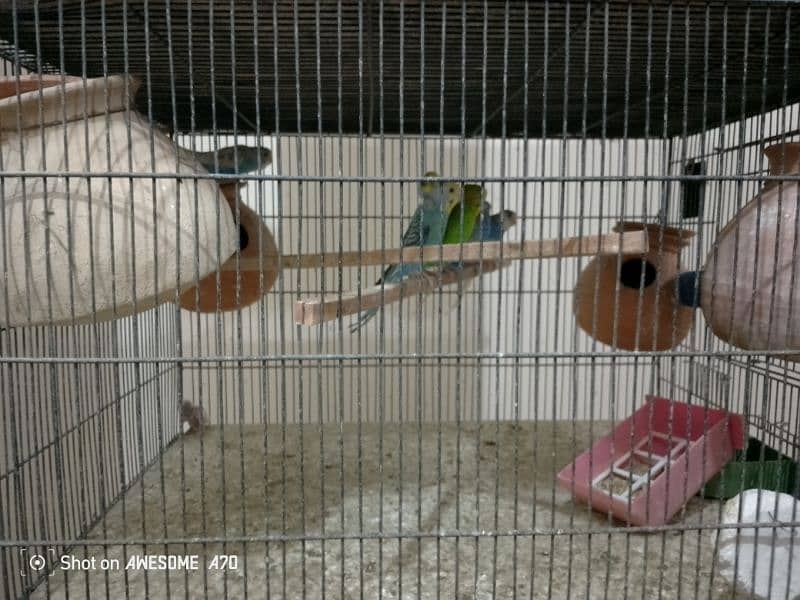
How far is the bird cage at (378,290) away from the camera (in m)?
0.91

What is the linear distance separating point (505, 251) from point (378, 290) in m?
0.27

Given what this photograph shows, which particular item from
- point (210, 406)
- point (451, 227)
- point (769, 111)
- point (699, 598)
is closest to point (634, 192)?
point (769, 111)

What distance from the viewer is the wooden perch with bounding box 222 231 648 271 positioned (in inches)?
41.3

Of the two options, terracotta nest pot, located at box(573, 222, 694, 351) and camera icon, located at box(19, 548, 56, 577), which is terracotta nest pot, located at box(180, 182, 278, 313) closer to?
camera icon, located at box(19, 548, 56, 577)

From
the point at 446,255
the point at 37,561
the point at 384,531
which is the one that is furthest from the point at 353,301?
the point at 37,561

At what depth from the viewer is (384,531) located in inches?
47.6

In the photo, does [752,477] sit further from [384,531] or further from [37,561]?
[37,561]

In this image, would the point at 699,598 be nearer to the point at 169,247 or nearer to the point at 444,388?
the point at 169,247

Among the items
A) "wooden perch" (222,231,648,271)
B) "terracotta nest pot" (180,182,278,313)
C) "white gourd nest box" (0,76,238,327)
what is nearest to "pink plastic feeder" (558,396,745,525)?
"wooden perch" (222,231,648,271)

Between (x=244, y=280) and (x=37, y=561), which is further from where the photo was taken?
(x=244, y=280)

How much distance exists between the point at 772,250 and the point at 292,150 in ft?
5.24

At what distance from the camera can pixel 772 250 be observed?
1.07 m

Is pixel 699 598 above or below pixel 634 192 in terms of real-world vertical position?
below

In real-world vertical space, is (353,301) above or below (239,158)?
below
